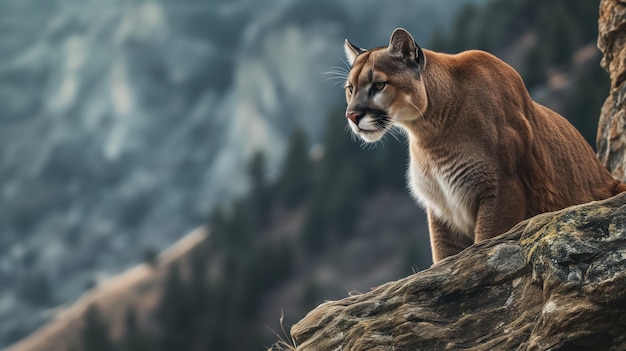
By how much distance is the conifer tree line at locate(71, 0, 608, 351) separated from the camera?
12512 cm

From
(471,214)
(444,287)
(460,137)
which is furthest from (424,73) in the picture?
(444,287)

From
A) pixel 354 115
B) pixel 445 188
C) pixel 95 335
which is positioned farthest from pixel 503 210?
pixel 95 335

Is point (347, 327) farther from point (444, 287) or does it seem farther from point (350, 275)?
point (350, 275)

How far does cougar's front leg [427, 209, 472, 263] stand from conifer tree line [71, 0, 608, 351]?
102 meters

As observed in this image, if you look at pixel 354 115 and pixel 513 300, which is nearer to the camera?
pixel 513 300

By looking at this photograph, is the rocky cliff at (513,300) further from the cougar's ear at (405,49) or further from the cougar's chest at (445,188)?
the cougar's ear at (405,49)

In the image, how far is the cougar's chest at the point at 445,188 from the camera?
11523 mm

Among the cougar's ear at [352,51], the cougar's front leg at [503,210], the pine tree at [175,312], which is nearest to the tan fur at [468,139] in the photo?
the cougar's front leg at [503,210]

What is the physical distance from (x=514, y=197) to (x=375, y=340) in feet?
9.18

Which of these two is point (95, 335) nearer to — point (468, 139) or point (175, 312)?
point (175, 312)

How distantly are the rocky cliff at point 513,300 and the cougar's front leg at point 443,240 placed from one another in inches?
71.7

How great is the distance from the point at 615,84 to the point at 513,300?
6.98 metres

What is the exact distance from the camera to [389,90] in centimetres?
1175

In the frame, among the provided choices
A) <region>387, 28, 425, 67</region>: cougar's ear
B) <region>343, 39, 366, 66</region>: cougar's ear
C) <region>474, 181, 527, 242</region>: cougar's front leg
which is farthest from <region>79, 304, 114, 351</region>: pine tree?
<region>474, 181, 527, 242</region>: cougar's front leg
